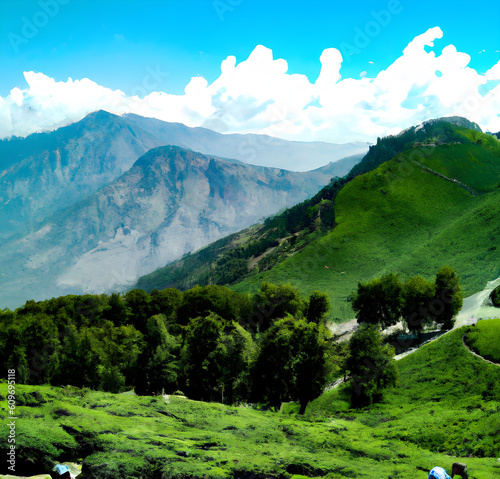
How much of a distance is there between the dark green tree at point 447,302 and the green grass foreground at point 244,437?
101 feet

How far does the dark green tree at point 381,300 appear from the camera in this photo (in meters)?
72.4

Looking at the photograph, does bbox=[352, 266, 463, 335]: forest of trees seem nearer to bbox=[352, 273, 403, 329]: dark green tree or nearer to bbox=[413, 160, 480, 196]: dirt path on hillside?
bbox=[352, 273, 403, 329]: dark green tree

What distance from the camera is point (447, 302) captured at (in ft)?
220

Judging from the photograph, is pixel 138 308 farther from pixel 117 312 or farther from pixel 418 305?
pixel 418 305

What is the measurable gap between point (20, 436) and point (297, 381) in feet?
102

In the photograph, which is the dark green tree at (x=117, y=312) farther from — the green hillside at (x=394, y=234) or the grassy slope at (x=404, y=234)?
the grassy slope at (x=404, y=234)

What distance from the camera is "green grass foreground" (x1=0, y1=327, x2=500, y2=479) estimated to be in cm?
2080

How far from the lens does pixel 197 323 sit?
170 feet

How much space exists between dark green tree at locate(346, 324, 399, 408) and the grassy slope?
51.7 meters

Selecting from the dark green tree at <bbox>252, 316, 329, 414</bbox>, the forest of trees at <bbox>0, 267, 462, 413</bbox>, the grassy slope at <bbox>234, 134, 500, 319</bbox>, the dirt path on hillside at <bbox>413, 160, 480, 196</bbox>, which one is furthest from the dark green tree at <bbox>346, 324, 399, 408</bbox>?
the dirt path on hillside at <bbox>413, 160, 480, 196</bbox>

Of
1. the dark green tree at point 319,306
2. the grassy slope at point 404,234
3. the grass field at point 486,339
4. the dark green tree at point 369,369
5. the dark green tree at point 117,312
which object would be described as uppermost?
the grassy slope at point 404,234

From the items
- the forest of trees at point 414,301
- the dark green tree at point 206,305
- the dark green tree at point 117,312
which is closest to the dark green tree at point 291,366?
the forest of trees at point 414,301

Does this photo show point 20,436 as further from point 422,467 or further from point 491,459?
point 491,459

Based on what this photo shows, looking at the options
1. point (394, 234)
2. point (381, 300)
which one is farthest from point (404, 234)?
point (381, 300)
